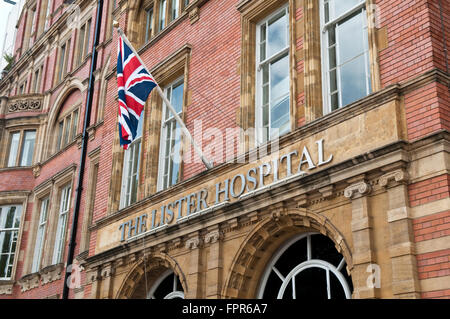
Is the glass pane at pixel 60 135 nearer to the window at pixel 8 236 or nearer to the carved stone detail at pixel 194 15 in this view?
the window at pixel 8 236

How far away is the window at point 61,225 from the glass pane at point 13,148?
4094 mm

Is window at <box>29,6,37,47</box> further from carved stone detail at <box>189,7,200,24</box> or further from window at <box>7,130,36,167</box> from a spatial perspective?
carved stone detail at <box>189,7,200,24</box>

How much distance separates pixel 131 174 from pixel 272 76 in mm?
4808

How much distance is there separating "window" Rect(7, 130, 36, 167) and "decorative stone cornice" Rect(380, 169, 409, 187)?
17949mm

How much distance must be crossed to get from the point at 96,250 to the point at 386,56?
26.9 ft

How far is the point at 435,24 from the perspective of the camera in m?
8.05

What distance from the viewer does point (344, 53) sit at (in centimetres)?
949

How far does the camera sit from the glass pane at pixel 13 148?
23267 millimetres

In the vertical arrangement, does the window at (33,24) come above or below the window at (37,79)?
above

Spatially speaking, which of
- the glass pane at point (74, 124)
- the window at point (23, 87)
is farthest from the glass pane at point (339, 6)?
the window at point (23, 87)

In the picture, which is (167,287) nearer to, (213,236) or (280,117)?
(213,236)
